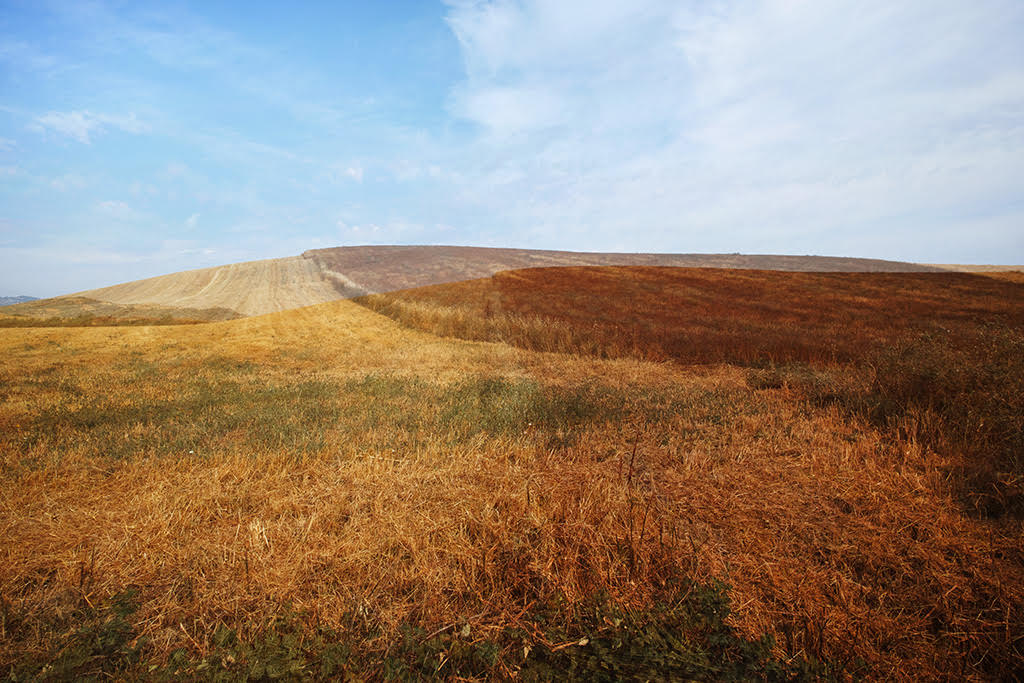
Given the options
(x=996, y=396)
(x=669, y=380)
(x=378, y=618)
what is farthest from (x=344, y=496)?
(x=996, y=396)

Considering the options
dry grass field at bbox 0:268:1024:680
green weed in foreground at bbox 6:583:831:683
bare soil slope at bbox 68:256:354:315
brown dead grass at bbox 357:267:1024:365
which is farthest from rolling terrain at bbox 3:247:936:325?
green weed in foreground at bbox 6:583:831:683

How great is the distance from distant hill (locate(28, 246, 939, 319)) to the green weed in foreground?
1411 centimetres

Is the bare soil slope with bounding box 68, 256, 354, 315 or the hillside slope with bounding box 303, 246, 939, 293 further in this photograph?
the hillside slope with bounding box 303, 246, 939, 293

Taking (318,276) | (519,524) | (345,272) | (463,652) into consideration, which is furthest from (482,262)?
(463,652)

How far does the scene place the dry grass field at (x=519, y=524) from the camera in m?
2.55

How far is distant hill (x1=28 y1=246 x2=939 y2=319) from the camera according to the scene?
15047 millimetres

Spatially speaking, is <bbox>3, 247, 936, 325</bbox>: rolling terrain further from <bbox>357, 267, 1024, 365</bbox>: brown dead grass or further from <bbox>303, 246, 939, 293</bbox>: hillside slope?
<bbox>357, 267, 1024, 365</bbox>: brown dead grass

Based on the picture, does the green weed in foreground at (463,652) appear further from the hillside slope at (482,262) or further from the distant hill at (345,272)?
the hillside slope at (482,262)

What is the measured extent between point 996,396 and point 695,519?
15.3 ft

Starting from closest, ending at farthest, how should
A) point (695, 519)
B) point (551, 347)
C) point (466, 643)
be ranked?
point (466, 643)
point (695, 519)
point (551, 347)

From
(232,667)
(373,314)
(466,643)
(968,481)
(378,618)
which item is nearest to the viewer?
(232,667)

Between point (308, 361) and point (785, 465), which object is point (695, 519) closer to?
point (785, 465)

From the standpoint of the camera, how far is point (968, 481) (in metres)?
4.47

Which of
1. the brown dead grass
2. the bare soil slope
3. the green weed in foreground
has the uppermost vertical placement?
the bare soil slope
